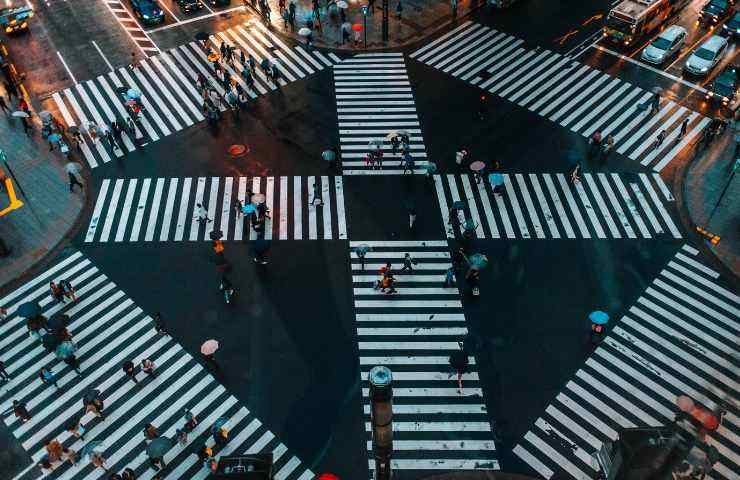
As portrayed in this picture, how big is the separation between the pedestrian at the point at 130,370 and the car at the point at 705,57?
138ft

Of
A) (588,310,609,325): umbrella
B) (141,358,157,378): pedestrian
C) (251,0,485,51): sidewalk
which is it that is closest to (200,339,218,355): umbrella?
(141,358,157,378): pedestrian

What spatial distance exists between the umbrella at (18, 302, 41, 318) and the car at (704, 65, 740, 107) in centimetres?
4391

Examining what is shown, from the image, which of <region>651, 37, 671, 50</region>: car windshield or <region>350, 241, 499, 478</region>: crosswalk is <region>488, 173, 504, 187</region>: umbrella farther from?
<region>651, 37, 671, 50</region>: car windshield

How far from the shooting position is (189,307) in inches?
1252

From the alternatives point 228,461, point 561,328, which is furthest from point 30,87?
point 561,328

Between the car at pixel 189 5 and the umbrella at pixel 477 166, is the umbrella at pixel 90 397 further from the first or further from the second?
the car at pixel 189 5

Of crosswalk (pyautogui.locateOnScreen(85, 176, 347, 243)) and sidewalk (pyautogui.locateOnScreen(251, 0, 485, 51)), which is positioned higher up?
sidewalk (pyautogui.locateOnScreen(251, 0, 485, 51))


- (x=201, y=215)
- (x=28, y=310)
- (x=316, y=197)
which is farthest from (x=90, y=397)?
(x=316, y=197)

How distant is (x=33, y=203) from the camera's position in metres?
36.7

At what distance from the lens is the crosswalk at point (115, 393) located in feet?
86.4

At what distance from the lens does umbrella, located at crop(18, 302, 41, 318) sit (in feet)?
96.6

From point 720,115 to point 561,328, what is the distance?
22.3m

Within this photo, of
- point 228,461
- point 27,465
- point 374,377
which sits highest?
point 374,377

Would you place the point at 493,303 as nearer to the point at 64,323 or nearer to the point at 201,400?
the point at 201,400
